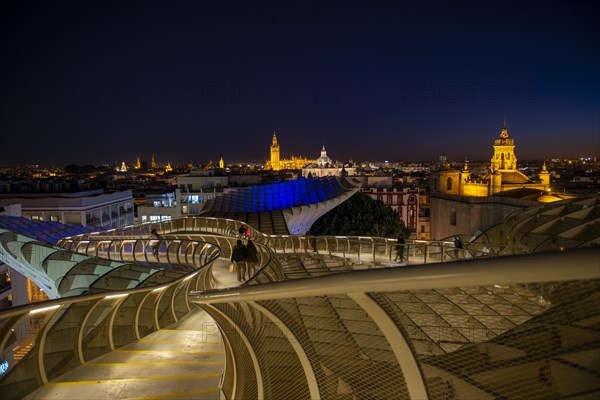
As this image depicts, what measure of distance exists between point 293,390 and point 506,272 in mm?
2100

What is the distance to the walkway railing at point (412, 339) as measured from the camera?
1359mm

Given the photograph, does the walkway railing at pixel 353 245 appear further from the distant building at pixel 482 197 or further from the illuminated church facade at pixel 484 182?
the illuminated church facade at pixel 484 182

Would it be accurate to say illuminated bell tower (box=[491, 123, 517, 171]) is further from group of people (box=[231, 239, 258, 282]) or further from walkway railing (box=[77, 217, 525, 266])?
group of people (box=[231, 239, 258, 282])

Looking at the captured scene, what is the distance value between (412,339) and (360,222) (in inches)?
1252

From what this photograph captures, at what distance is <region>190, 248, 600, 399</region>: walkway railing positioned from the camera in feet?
4.46

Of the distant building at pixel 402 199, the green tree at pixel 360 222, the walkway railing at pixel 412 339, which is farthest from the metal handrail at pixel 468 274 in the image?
the distant building at pixel 402 199

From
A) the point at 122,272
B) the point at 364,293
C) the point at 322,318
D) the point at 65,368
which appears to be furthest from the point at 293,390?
the point at 122,272

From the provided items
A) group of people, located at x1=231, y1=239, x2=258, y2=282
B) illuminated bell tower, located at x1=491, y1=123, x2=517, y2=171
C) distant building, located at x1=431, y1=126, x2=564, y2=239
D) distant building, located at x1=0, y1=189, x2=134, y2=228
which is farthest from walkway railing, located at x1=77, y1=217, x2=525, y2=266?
illuminated bell tower, located at x1=491, y1=123, x2=517, y2=171

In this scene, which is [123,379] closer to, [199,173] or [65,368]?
[65,368]

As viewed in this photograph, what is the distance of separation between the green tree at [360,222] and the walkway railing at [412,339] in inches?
1136

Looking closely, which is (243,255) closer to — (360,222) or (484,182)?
(360,222)

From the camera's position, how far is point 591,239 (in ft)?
30.4

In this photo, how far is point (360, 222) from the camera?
1326 inches

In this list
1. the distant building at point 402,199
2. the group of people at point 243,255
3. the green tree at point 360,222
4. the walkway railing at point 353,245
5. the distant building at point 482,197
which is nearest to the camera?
the group of people at point 243,255
